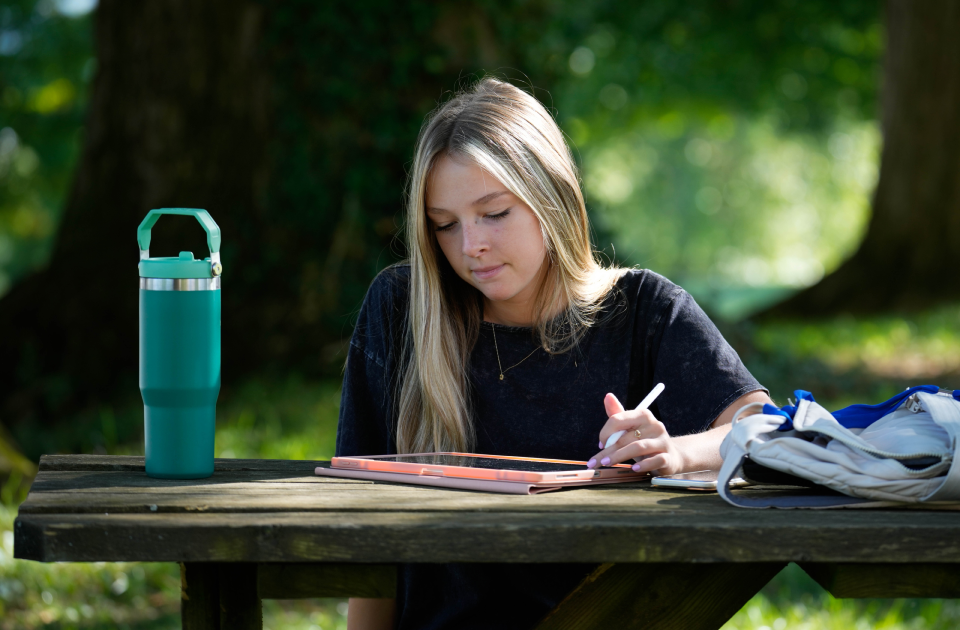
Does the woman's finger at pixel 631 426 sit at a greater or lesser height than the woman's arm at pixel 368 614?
greater

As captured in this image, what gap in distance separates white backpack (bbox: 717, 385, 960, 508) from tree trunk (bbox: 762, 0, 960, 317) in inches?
360

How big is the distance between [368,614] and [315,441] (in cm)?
302

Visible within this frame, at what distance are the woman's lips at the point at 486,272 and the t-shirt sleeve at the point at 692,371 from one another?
0.37m

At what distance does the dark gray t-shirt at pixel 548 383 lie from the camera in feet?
6.72

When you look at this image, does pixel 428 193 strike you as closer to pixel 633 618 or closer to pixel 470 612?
pixel 470 612

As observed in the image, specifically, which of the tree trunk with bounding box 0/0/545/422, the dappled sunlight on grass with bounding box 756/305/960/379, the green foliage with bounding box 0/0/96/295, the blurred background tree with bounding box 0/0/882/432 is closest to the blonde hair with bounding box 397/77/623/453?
the blurred background tree with bounding box 0/0/882/432

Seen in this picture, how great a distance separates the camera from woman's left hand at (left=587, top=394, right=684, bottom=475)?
1704mm

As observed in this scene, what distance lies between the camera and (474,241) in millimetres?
2080

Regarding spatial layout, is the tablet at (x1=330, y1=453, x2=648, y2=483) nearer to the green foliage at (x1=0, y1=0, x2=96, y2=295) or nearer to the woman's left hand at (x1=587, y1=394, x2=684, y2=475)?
the woman's left hand at (x1=587, y1=394, x2=684, y2=475)

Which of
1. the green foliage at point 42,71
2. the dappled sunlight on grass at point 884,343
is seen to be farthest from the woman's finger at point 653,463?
the green foliage at point 42,71

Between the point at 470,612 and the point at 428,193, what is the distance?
0.87 metres

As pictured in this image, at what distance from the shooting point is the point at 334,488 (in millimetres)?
1584

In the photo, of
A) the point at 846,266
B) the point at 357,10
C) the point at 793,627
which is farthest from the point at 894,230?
the point at 793,627

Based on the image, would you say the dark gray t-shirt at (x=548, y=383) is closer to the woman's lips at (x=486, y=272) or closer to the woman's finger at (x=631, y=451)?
the woman's lips at (x=486, y=272)
